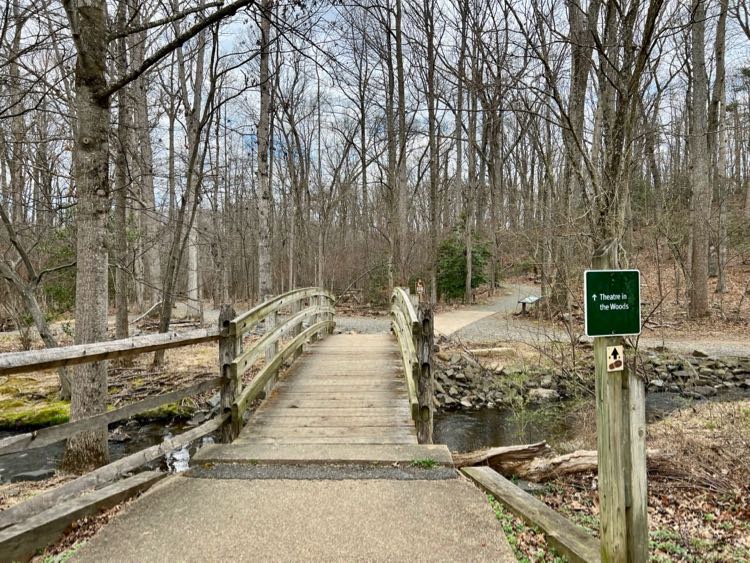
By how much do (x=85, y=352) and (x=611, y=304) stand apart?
3.11m

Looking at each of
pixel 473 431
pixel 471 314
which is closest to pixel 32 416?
pixel 473 431

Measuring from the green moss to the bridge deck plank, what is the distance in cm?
423

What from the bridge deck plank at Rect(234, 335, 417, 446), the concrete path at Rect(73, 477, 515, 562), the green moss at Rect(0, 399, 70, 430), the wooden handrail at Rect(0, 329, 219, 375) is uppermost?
the wooden handrail at Rect(0, 329, 219, 375)

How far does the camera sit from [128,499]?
3.10 m

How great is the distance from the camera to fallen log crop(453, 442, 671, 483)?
4344 mm

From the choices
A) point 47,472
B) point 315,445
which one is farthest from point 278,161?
point 315,445

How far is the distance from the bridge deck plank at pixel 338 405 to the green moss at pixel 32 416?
4.23m

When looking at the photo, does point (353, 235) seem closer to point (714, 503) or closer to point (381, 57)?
point (381, 57)

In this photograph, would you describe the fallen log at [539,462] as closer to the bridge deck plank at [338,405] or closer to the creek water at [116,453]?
the bridge deck plank at [338,405]

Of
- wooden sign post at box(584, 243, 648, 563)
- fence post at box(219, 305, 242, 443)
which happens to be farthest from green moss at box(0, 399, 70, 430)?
wooden sign post at box(584, 243, 648, 563)

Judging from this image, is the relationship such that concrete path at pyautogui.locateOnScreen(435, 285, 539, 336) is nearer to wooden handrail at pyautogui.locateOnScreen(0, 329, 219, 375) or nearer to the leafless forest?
the leafless forest

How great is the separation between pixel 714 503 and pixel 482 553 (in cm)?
236

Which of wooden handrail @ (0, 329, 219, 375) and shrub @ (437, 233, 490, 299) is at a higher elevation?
shrub @ (437, 233, 490, 299)

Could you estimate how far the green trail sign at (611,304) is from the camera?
205cm
